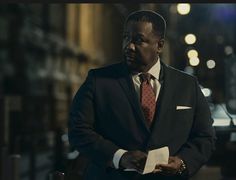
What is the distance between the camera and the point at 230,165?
267 inches

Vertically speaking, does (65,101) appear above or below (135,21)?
below

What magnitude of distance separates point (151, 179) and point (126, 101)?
43 centimetres

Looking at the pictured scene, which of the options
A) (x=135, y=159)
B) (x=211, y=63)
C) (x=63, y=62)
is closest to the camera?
(x=135, y=159)

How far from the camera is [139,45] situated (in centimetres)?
362

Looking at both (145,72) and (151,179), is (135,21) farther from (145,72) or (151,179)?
(151,179)

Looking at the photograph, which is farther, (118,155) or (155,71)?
(155,71)

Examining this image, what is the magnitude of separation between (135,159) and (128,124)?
216 millimetres

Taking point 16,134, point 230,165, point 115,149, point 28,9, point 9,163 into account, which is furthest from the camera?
point 28,9

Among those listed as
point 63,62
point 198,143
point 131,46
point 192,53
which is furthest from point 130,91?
point 63,62

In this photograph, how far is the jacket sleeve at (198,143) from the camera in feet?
11.9

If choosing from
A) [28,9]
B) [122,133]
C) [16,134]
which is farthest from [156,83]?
[28,9]

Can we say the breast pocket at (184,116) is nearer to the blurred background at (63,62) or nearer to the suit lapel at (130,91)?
the suit lapel at (130,91)

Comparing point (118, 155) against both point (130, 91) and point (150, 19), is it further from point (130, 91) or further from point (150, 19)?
point (150, 19)

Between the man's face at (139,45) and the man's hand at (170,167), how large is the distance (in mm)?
499
